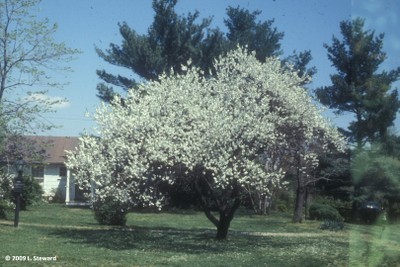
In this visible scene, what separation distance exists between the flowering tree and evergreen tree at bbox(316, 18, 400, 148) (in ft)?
36.1

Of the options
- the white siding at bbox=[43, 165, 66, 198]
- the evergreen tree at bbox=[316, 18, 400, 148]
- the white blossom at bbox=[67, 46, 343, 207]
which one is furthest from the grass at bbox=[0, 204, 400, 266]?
the white siding at bbox=[43, 165, 66, 198]

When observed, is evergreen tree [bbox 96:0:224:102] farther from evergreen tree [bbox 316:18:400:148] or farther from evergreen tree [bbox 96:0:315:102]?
evergreen tree [bbox 316:18:400:148]

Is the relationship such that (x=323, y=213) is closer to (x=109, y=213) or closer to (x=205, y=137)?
(x=109, y=213)

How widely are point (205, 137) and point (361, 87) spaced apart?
50.1ft

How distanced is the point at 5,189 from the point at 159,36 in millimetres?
10973

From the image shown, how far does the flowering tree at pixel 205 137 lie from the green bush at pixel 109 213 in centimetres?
274

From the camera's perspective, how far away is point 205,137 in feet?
45.1

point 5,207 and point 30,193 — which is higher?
point 30,193

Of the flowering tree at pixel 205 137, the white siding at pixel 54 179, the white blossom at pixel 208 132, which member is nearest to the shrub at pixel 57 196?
the white siding at pixel 54 179

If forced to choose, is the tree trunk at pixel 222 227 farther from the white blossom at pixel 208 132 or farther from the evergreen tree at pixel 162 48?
the evergreen tree at pixel 162 48

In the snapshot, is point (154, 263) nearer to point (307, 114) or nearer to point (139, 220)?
point (307, 114)

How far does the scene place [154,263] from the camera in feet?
34.0

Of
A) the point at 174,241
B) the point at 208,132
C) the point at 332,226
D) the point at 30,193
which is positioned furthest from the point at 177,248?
the point at 30,193

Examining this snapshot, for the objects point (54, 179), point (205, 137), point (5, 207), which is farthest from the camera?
point (54, 179)
